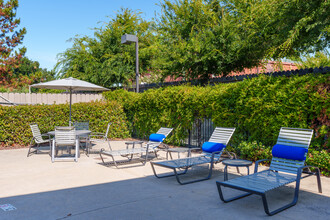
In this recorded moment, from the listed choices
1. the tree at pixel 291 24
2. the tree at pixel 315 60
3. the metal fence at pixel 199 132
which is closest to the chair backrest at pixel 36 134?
the metal fence at pixel 199 132

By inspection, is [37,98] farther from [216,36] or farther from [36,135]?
[216,36]

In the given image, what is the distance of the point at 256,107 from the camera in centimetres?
745

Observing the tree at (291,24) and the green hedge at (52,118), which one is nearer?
the tree at (291,24)

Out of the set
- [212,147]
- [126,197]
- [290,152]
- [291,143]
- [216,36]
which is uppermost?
[216,36]

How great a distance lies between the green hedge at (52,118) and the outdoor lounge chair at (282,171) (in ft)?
28.9

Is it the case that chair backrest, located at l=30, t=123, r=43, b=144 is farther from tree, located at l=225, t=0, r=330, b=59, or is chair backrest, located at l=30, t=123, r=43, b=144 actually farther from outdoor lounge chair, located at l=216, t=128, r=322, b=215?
tree, located at l=225, t=0, r=330, b=59

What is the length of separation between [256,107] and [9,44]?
23252 mm

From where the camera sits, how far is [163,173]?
21.7 feet

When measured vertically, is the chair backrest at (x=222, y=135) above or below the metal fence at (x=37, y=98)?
below

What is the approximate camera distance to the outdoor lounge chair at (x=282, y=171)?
4.11m

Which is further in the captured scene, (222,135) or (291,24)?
(291,24)

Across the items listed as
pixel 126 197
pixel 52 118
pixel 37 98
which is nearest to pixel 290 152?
pixel 126 197

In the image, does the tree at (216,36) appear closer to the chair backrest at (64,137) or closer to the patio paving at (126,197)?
the chair backrest at (64,137)

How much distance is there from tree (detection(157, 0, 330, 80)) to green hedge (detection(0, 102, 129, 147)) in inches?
125
